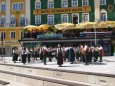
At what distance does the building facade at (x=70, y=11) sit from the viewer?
4795 centimetres

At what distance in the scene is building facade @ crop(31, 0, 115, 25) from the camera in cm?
4795

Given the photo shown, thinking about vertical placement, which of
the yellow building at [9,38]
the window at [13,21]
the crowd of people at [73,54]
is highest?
the window at [13,21]

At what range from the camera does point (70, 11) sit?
50031 mm

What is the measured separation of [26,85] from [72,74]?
2542mm

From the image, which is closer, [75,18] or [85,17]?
[85,17]

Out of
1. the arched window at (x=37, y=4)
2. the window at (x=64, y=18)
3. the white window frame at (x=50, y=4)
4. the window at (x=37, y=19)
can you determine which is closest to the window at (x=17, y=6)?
the arched window at (x=37, y=4)

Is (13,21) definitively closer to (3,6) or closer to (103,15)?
Result: (3,6)

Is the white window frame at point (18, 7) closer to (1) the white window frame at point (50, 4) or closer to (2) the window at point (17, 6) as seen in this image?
(2) the window at point (17, 6)

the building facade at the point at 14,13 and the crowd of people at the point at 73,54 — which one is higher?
the building facade at the point at 14,13

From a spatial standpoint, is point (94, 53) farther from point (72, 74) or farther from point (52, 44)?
point (52, 44)

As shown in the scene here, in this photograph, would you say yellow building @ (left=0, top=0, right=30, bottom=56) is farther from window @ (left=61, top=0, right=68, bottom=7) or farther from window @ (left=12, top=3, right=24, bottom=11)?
window @ (left=61, top=0, right=68, bottom=7)

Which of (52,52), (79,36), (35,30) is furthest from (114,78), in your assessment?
(35,30)

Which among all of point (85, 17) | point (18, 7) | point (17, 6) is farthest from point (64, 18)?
point (17, 6)

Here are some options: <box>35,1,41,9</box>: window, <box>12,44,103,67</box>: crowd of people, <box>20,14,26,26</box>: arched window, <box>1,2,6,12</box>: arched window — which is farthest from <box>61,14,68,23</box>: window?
<box>12,44,103,67</box>: crowd of people
